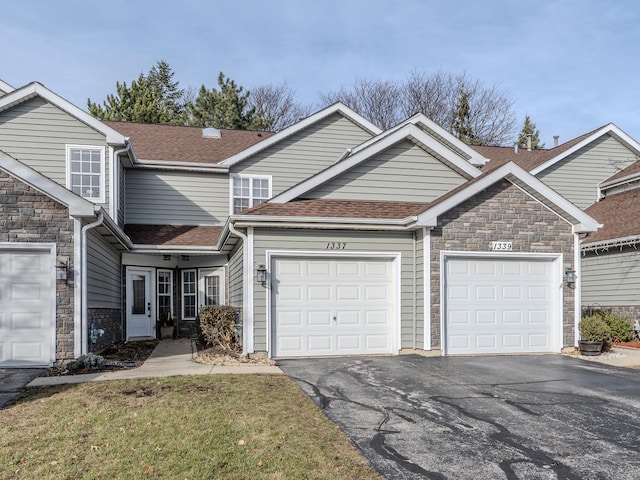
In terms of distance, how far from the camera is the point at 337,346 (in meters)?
11.8

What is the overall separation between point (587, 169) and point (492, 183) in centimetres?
1048

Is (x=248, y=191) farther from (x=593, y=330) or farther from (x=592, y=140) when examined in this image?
(x=592, y=140)

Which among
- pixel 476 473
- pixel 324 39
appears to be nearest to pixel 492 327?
pixel 476 473

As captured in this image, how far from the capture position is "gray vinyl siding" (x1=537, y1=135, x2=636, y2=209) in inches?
790

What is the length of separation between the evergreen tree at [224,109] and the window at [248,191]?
15.7 m

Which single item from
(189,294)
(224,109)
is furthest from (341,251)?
(224,109)

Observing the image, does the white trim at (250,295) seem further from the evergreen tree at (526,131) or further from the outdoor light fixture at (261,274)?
the evergreen tree at (526,131)

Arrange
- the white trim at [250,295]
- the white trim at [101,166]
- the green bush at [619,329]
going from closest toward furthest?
the white trim at [250,295]
the green bush at [619,329]
the white trim at [101,166]

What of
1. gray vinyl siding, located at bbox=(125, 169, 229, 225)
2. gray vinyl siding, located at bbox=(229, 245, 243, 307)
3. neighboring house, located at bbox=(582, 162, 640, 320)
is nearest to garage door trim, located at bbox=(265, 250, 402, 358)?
gray vinyl siding, located at bbox=(229, 245, 243, 307)

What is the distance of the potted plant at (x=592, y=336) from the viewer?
12.0 meters

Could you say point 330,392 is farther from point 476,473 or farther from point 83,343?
point 83,343

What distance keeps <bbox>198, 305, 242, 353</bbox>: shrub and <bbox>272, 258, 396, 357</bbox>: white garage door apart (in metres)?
1.59

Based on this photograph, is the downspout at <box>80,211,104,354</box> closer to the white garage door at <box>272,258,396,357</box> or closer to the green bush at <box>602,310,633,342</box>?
the white garage door at <box>272,258,396,357</box>

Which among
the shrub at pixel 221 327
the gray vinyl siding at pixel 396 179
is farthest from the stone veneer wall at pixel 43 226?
the gray vinyl siding at pixel 396 179
